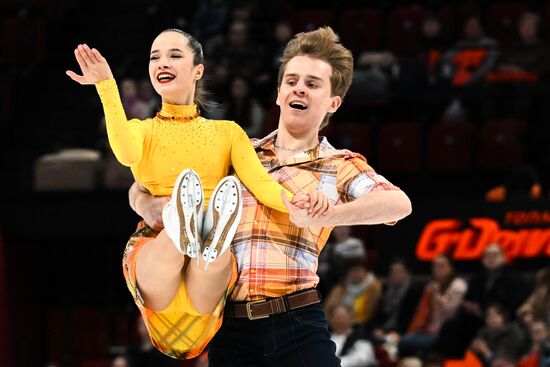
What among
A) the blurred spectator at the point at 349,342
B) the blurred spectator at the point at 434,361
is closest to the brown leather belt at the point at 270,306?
the blurred spectator at the point at 349,342

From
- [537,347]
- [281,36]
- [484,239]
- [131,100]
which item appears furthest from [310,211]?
[281,36]

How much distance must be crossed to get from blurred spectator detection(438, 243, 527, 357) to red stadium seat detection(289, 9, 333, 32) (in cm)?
435

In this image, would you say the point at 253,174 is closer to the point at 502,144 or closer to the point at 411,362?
the point at 411,362

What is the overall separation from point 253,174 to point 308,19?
9141 millimetres

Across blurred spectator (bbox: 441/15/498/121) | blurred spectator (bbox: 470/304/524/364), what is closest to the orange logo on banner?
blurred spectator (bbox: 470/304/524/364)

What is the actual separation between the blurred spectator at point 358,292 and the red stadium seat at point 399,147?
1981mm

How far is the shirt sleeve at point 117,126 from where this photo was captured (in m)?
4.27

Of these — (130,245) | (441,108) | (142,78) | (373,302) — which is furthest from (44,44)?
(130,245)

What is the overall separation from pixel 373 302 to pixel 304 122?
5.51 meters

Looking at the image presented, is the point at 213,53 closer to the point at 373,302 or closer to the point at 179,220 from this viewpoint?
the point at 373,302

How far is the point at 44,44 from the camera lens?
13.9 m

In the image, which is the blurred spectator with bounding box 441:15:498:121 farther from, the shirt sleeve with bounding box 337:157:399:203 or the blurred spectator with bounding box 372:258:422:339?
the shirt sleeve with bounding box 337:157:399:203

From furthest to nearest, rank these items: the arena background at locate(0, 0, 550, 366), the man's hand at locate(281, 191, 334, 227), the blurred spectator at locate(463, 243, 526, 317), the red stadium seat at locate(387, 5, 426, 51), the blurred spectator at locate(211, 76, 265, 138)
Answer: the red stadium seat at locate(387, 5, 426, 51) → the blurred spectator at locate(211, 76, 265, 138) → the arena background at locate(0, 0, 550, 366) → the blurred spectator at locate(463, 243, 526, 317) → the man's hand at locate(281, 191, 334, 227)

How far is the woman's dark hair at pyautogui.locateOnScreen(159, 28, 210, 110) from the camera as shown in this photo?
181 inches
